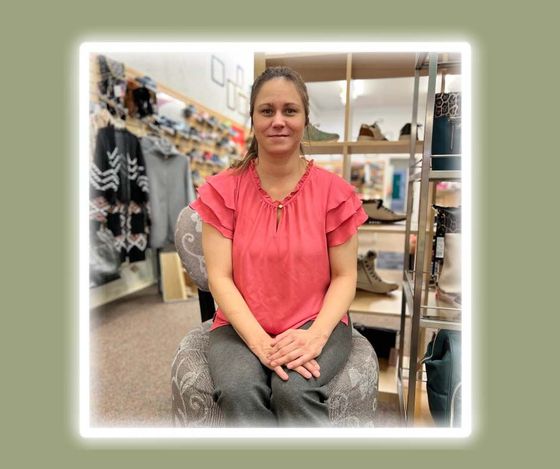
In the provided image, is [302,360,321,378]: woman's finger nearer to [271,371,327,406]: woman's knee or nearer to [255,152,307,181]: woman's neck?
[271,371,327,406]: woman's knee

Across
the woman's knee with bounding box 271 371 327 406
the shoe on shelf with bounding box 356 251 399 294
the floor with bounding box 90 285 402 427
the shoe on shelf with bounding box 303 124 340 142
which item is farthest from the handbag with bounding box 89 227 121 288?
the woman's knee with bounding box 271 371 327 406

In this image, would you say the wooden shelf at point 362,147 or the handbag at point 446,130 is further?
the wooden shelf at point 362,147

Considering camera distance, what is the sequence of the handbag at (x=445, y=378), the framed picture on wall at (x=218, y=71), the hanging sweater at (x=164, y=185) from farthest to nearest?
the framed picture on wall at (x=218, y=71) < the hanging sweater at (x=164, y=185) < the handbag at (x=445, y=378)

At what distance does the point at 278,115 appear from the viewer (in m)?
0.92

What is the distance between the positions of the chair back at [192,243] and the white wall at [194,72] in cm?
156

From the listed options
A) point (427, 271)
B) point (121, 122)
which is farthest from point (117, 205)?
point (427, 271)

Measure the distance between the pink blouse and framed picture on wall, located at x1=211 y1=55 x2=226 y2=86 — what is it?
10.2 ft

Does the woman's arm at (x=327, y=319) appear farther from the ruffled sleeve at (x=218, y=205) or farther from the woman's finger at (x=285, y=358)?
the ruffled sleeve at (x=218, y=205)

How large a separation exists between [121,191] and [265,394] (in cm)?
197

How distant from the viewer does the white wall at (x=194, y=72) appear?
9.41 ft

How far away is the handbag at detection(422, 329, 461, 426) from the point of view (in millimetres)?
1095

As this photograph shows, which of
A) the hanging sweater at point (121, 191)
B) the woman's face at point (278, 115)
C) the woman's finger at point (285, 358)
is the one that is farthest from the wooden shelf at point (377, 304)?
the hanging sweater at point (121, 191)
